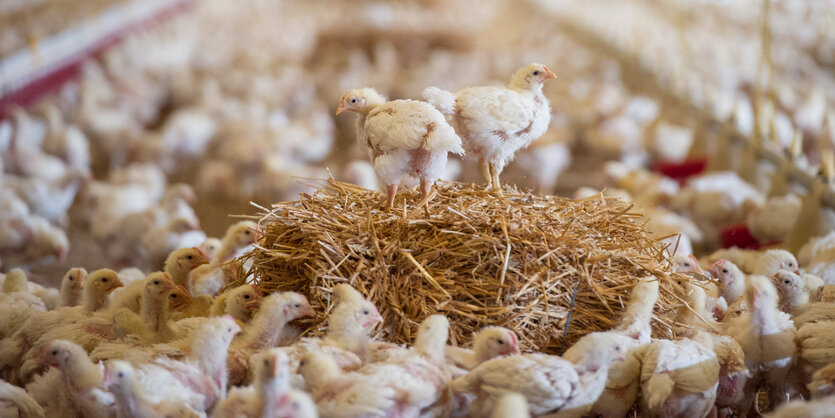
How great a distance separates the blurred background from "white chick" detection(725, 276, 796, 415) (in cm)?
102

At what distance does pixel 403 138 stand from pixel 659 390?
1106 mm

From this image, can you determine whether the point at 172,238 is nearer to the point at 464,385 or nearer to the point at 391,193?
the point at 391,193

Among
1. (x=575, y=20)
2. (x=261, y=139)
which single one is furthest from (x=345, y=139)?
(x=575, y=20)

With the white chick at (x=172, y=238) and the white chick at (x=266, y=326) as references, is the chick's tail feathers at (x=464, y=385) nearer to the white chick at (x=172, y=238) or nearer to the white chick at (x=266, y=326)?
the white chick at (x=266, y=326)

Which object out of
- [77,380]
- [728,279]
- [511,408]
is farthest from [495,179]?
[77,380]

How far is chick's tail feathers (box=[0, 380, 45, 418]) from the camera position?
2.41 metres

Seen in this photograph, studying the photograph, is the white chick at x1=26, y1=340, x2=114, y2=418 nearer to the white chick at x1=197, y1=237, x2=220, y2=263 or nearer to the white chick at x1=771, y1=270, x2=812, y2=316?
the white chick at x1=197, y1=237, x2=220, y2=263

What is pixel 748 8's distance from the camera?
1286 cm

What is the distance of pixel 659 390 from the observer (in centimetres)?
242

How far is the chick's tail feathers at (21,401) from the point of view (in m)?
2.41

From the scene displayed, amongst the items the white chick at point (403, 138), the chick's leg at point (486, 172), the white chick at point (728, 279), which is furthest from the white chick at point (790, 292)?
the white chick at point (403, 138)

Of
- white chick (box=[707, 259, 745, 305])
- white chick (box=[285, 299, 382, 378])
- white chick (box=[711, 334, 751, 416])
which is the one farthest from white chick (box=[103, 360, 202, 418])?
white chick (box=[707, 259, 745, 305])

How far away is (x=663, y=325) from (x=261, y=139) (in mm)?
4235

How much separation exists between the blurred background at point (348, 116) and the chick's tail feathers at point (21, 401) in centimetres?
152
